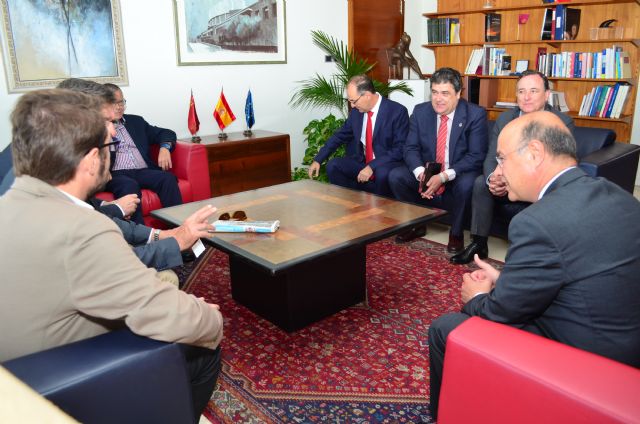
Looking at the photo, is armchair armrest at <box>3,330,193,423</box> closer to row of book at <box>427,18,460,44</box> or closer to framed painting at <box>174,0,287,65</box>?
framed painting at <box>174,0,287,65</box>

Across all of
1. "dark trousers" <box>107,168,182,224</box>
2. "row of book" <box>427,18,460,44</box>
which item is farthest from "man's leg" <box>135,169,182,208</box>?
"row of book" <box>427,18,460,44</box>

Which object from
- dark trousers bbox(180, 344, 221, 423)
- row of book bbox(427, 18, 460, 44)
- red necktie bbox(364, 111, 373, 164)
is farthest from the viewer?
row of book bbox(427, 18, 460, 44)

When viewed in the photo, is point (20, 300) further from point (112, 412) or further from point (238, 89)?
point (238, 89)

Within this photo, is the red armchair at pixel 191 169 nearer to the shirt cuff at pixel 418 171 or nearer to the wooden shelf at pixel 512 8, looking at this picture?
the shirt cuff at pixel 418 171

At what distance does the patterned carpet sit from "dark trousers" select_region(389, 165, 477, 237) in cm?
46

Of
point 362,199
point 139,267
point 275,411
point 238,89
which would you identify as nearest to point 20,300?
point 139,267

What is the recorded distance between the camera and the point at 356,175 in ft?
13.7

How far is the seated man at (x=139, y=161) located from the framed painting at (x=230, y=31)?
0.91m

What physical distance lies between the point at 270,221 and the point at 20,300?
139cm

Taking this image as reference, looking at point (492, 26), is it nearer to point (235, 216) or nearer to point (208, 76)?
point (208, 76)

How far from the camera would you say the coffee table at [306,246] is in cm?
220

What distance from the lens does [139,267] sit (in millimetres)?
1218

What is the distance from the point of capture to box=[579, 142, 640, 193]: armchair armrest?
10.6 feet

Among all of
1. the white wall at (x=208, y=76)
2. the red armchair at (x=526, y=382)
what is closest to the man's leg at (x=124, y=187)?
the white wall at (x=208, y=76)
